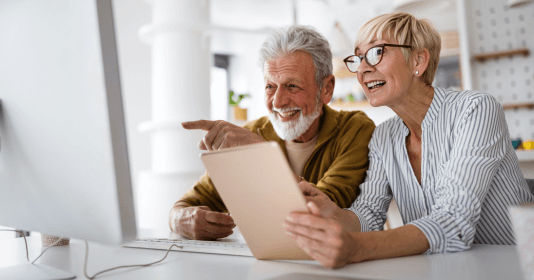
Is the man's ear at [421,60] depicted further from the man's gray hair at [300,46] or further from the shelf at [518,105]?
the shelf at [518,105]

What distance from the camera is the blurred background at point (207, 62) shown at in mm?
2850

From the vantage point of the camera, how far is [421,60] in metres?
1.29

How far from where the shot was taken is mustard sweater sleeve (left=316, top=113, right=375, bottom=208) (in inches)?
51.2

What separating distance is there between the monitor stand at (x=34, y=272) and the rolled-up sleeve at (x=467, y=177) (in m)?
0.68

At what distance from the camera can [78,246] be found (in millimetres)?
994

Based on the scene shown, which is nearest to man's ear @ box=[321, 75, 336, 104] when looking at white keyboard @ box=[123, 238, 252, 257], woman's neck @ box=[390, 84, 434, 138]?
woman's neck @ box=[390, 84, 434, 138]

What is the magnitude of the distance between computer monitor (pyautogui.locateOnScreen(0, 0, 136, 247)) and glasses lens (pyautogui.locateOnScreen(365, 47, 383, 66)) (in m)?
0.91

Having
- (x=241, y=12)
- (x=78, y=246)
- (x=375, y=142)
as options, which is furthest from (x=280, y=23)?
(x=78, y=246)

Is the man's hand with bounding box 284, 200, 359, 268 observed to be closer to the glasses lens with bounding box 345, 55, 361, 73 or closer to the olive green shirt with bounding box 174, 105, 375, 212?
the olive green shirt with bounding box 174, 105, 375, 212

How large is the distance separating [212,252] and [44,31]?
1.73ft

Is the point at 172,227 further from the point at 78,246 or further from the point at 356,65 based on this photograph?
the point at 356,65

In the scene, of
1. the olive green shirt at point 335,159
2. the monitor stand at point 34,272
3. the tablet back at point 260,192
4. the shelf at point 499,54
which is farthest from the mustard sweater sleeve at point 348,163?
the shelf at point 499,54

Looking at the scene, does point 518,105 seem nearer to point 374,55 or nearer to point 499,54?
point 499,54

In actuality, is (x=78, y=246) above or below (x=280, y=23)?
below
